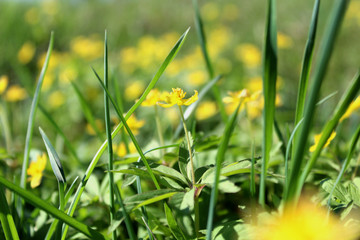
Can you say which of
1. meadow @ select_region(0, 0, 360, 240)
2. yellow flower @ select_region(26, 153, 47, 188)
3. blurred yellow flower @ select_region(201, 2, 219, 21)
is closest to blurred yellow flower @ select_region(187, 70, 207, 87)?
meadow @ select_region(0, 0, 360, 240)

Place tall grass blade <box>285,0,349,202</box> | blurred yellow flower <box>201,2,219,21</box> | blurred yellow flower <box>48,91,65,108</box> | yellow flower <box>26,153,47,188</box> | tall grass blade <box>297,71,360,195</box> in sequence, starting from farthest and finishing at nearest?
blurred yellow flower <box>201,2,219,21</box>
blurred yellow flower <box>48,91,65,108</box>
yellow flower <box>26,153,47,188</box>
tall grass blade <box>297,71,360,195</box>
tall grass blade <box>285,0,349,202</box>

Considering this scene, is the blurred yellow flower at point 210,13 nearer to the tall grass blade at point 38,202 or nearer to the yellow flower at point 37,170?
the yellow flower at point 37,170

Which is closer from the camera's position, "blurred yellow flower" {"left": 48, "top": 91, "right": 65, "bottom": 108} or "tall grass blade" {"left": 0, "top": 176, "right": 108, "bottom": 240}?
"tall grass blade" {"left": 0, "top": 176, "right": 108, "bottom": 240}

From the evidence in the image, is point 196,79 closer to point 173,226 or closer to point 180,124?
point 180,124

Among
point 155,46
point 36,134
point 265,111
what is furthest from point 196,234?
point 155,46

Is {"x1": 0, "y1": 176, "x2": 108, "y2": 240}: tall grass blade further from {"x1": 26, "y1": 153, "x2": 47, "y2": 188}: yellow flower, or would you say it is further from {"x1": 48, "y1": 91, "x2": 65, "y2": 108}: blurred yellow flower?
{"x1": 48, "y1": 91, "x2": 65, "y2": 108}: blurred yellow flower

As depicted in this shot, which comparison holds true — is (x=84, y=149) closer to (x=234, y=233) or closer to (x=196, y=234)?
(x=196, y=234)

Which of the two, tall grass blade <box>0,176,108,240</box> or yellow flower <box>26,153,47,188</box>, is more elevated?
yellow flower <box>26,153,47,188</box>

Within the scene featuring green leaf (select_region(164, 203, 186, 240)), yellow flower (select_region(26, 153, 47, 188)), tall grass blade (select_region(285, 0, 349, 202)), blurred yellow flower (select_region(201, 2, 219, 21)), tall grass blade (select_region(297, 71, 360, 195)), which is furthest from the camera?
blurred yellow flower (select_region(201, 2, 219, 21))

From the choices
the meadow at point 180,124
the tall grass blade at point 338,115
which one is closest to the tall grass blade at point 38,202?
the meadow at point 180,124
